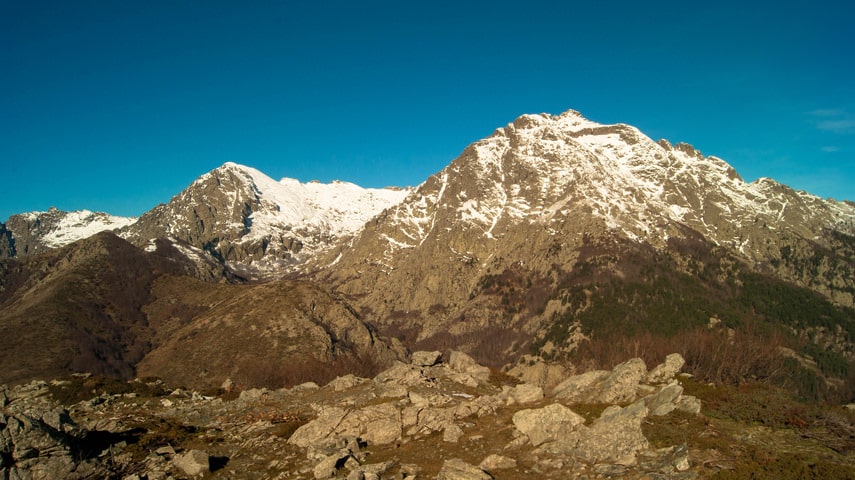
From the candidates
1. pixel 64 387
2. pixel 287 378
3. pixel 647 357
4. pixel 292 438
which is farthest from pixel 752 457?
pixel 287 378

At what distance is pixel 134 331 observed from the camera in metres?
193

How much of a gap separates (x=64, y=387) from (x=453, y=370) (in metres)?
43.7

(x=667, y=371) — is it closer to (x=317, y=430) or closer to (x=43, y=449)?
(x=317, y=430)

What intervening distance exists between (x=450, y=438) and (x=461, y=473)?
23.1 feet

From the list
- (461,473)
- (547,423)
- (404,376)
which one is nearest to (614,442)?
(547,423)

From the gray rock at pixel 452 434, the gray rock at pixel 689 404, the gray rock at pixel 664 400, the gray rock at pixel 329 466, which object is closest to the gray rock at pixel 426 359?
the gray rock at pixel 452 434

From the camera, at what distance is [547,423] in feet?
87.6

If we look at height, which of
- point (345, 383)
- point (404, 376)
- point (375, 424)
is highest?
point (404, 376)

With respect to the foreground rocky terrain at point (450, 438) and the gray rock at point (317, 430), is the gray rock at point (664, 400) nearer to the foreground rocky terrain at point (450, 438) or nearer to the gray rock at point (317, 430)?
the foreground rocky terrain at point (450, 438)

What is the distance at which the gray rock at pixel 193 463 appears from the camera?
93.9 ft

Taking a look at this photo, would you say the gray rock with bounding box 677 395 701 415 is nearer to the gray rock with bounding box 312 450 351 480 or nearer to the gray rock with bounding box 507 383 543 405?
the gray rock with bounding box 507 383 543 405

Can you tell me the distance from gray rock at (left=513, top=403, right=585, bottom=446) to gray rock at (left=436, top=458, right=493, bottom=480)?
4792 mm

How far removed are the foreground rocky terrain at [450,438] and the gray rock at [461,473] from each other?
0.26ft

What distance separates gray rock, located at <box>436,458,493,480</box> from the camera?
21844mm
